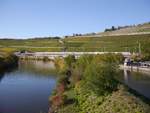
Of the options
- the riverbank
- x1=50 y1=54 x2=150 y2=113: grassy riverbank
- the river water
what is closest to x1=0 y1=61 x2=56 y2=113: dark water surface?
the river water

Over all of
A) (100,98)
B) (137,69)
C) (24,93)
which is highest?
(100,98)

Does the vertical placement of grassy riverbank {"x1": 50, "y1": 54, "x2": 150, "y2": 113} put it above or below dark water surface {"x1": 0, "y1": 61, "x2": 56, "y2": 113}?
above

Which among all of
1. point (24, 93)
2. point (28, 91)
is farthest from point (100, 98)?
point (28, 91)

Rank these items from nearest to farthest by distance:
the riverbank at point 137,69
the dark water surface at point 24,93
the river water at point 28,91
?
the dark water surface at point 24,93 → the river water at point 28,91 → the riverbank at point 137,69

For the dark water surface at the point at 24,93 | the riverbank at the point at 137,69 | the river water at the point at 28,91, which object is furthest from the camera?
the riverbank at the point at 137,69

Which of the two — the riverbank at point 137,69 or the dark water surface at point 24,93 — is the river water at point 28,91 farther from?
the riverbank at point 137,69

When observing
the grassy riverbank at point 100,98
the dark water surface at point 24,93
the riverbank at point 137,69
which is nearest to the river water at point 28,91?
the dark water surface at point 24,93

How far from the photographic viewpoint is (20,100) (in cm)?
2923

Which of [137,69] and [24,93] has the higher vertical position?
[24,93]

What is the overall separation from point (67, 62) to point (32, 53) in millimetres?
41521

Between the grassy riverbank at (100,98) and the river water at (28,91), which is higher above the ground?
the grassy riverbank at (100,98)

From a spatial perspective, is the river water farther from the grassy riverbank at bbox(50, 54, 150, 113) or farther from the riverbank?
the riverbank

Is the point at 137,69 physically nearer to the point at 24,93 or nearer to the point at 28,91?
the point at 28,91

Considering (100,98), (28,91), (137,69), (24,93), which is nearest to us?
(100,98)
